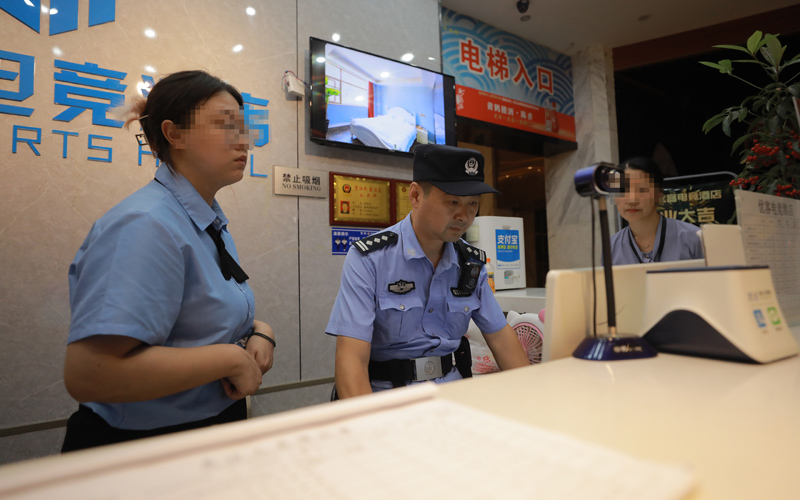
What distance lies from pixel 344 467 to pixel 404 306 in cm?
109

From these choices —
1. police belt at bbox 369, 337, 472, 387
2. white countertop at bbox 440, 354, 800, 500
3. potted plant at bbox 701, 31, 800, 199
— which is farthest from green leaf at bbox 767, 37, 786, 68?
police belt at bbox 369, 337, 472, 387

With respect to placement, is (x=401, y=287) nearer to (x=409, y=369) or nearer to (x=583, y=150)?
(x=409, y=369)

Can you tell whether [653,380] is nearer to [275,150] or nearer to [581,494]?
[581,494]

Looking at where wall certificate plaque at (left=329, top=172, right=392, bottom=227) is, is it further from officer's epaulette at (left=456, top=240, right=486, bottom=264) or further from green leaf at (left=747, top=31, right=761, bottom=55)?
green leaf at (left=747, top=31, right=761, bottom=55)

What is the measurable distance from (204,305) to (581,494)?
2.81 ft

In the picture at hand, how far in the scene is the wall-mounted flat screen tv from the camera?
2.81 m

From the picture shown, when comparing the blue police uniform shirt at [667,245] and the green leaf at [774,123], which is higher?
the green leaf at [774,123]

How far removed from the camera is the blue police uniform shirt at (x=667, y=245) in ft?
6.12

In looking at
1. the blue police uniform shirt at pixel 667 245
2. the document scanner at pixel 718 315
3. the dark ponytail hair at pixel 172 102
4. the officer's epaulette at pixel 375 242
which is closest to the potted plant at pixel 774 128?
the blue police uniform shirt at pixel 667 245

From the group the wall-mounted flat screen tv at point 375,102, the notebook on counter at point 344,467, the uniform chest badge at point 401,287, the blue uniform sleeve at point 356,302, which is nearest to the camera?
the notebook on counter at point 344,467

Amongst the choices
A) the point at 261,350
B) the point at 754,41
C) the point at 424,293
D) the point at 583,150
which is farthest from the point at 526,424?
the point at 583,150

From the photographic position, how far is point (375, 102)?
10.0 feet

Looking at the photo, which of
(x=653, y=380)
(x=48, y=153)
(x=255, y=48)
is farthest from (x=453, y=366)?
(x=255, y=48)

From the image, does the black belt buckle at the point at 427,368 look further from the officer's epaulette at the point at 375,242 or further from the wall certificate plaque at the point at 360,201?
the wall certificate plaque at the point at 360,201
